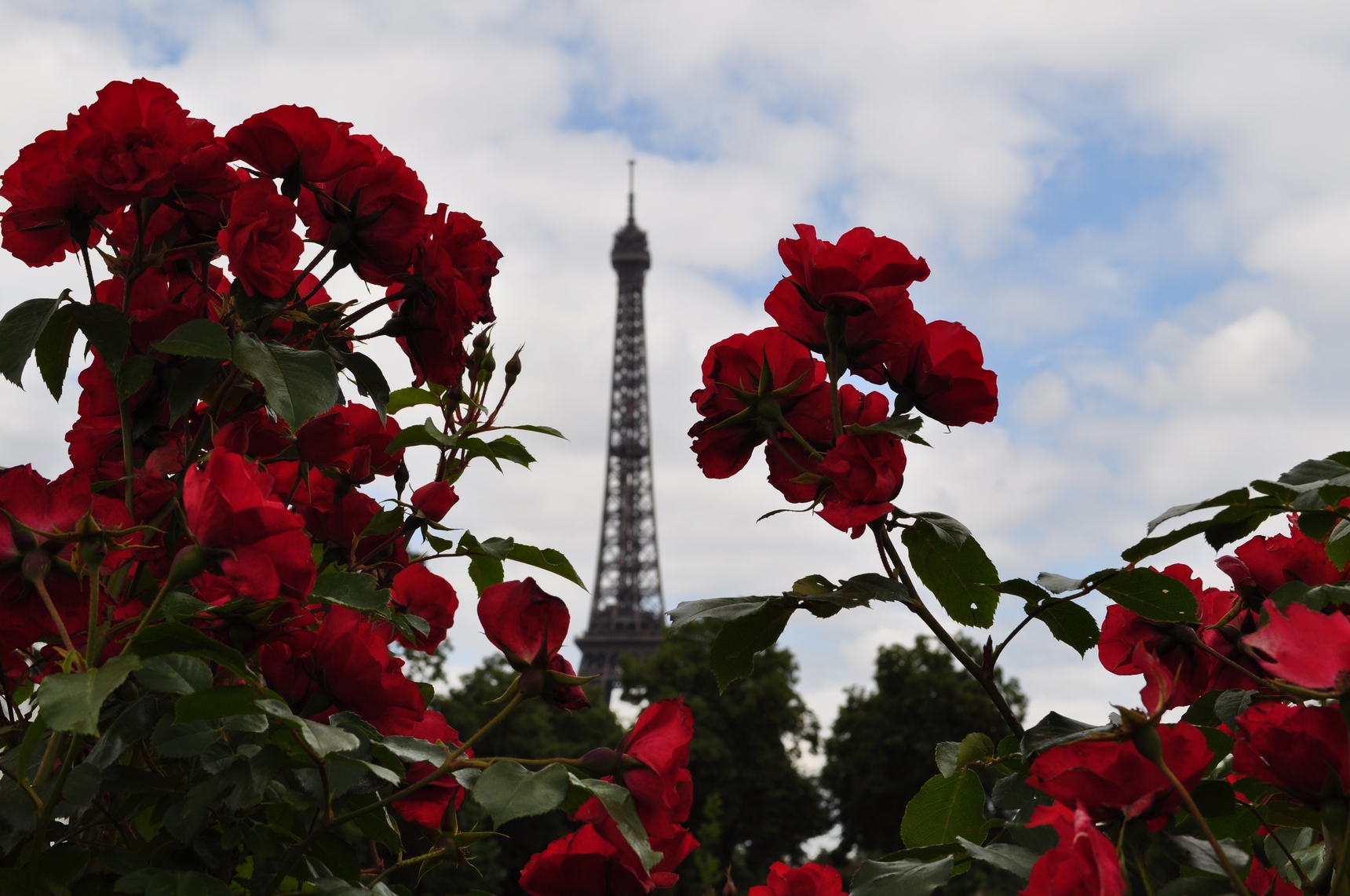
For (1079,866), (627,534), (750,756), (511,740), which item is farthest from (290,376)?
(627,534)

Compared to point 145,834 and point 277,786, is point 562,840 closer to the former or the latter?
point 277,786

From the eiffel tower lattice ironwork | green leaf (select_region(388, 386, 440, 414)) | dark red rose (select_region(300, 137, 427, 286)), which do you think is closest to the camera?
dark red rose (select_region(300, 137, 427, 286))

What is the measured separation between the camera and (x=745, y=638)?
4.54 ft

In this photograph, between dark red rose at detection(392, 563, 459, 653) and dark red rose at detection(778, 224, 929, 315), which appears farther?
dark red rose at detection(392, 563, 459, 653)

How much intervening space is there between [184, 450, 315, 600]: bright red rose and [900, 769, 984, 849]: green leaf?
823 millimetres

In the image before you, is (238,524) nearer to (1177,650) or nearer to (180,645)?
(180,645)

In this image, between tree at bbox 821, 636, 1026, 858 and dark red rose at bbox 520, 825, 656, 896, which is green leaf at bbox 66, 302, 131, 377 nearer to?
dark red rose at bbox 520, 825, 656, 896

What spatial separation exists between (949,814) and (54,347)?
4.03ft

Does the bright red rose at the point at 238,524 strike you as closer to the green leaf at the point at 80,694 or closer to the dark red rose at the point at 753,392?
the green leaf at the point at 80,694

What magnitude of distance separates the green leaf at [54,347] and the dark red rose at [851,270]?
86 cm

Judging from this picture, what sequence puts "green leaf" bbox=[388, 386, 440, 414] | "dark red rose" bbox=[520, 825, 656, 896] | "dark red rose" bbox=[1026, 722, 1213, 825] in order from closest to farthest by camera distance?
"dark red rose" bbox=[1026, 722, 1213, 825] → "dark red rose" bbox=[520, 825, 656, 896] → "green leaf" bbox=[388, 386, 440, 414]

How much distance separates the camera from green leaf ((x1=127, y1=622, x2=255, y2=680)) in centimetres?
95

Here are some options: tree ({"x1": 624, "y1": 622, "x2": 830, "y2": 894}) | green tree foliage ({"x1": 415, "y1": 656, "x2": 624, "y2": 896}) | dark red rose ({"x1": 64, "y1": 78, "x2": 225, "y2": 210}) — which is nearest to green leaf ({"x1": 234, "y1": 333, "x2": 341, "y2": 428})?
dark red rose ({"x1": 64, "y1": 78, "x2": 225, "y2": 210})

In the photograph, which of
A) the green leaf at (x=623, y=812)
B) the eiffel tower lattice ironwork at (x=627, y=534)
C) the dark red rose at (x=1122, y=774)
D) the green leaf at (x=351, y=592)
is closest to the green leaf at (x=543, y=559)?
the green leaf at (x=351, y=592)
